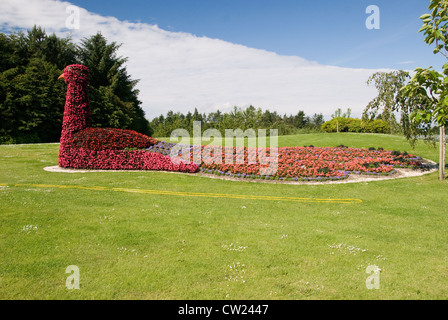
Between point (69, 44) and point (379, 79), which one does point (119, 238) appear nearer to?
point (379, 79)

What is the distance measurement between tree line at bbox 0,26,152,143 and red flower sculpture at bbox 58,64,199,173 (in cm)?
1747

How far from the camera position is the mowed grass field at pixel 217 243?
4074mm

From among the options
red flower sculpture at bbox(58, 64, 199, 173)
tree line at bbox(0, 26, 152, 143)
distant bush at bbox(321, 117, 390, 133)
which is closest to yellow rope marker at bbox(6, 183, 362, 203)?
red flower sculpture at bbox(58, 64, 199, 173)

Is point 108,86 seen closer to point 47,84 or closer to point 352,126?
point 47,84

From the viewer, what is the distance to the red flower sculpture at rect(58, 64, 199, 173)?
13.8m

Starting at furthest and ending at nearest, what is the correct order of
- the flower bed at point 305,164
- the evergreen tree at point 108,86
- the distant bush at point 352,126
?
1. the distant bush at point 352,126
2. the evergreen tree at point 108,86
3. the flower bed at point 305,164

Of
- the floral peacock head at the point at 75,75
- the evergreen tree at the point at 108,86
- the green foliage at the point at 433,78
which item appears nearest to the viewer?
the green foliage at the point at 433,78

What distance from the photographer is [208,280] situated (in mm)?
4270

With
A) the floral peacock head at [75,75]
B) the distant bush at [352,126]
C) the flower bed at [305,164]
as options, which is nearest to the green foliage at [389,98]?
the flower bed at [305,164]

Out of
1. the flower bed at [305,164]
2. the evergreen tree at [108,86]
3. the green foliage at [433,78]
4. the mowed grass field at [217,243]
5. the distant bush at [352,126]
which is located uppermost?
the evergreen tree at [108,86]

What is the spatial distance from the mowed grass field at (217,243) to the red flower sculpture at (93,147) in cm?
353

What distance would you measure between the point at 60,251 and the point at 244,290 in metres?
3.46

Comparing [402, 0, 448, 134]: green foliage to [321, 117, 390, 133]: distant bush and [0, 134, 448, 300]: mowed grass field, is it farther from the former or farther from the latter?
[321, 117, 390, 133]: distant bush

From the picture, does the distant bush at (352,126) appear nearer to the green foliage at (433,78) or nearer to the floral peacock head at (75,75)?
the floral peacock head at (75,75)
